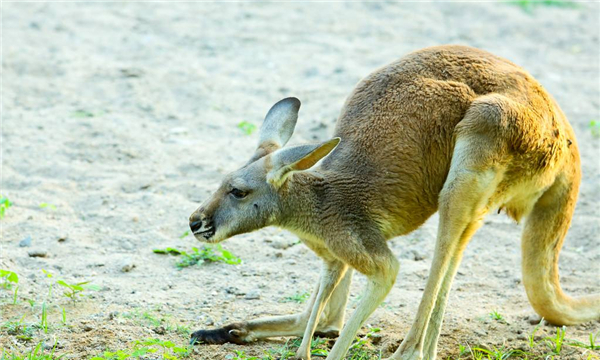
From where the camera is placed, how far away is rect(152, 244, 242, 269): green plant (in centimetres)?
547

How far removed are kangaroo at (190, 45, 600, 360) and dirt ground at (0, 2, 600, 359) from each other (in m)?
0.45

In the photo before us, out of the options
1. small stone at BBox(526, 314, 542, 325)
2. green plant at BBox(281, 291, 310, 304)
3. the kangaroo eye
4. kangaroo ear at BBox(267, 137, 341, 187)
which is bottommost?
green plant at BBox(281, 291, 310, 304)

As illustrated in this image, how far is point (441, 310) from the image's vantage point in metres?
4.43

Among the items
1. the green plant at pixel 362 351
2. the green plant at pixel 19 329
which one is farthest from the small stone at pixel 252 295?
the green plant at pixel 19 329

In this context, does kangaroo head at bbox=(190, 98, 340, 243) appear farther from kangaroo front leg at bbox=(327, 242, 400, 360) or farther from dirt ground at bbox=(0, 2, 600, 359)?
dirt ground at bbox=(0, 2, 600, 359)

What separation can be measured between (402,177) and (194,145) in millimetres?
3139

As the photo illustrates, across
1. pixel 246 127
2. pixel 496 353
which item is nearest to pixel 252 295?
pixel 496 353

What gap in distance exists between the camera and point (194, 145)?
284 inches

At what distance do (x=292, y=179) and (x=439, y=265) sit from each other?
2.81ft

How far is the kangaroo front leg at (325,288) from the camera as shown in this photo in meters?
4.45

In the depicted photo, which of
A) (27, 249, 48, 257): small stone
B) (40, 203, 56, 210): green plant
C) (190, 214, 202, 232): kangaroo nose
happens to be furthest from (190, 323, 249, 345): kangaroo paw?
(40, 203, 56, 210): green plant

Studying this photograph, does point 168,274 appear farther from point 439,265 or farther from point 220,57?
point 220,57

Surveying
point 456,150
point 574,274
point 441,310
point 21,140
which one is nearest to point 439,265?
point 441,310

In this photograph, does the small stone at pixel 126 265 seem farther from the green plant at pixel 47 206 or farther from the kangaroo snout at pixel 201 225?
the kangaroo snout at pixel 201 225
